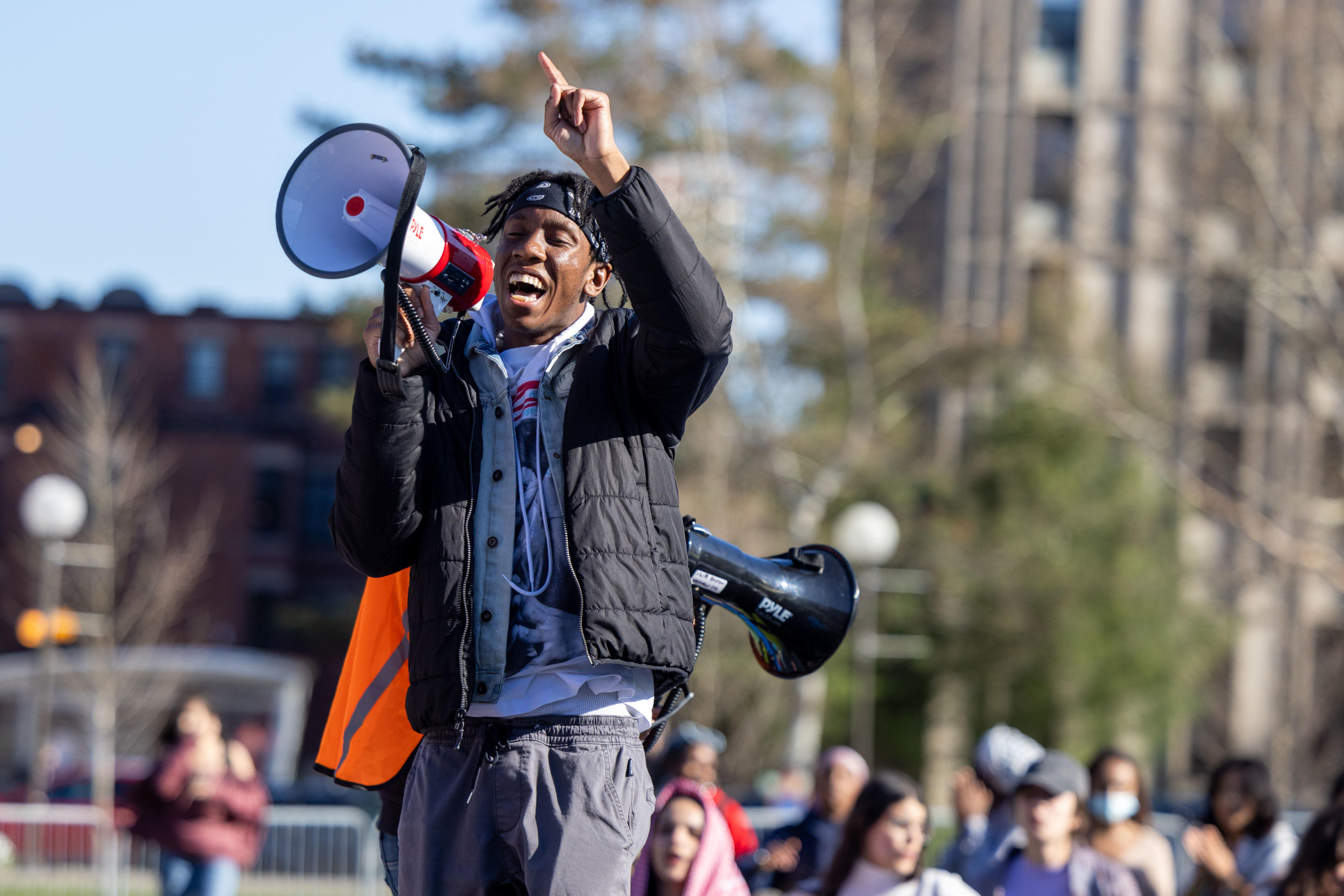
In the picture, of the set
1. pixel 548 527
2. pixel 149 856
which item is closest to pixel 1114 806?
pixel 548 527

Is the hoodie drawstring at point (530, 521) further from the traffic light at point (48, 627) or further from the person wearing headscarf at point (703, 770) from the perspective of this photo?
the traffic light at point (48, 627)

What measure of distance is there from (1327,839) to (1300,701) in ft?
74.4

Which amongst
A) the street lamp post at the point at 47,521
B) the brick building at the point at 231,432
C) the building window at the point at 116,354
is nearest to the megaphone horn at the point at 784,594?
the street lamp post at the point at 47,521

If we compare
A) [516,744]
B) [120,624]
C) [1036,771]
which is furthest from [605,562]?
[120,624]

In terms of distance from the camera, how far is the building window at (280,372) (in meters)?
41.9

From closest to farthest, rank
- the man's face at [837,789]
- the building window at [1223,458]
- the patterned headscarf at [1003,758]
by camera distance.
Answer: the patterned headscarf at [1003,758] → the man's face at [837,789] → the building window at [1223,458]

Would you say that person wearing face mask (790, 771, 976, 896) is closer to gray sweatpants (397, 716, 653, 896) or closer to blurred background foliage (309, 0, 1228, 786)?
gray sweatpants (397, 716, 653, 896)

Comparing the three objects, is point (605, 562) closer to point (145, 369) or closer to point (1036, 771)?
point (1036, 771)

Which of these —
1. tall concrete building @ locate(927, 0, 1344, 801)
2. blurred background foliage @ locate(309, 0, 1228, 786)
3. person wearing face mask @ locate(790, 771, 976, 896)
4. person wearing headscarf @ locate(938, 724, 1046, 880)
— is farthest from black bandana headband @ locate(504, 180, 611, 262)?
tall concrete building @ locate(927, 0, 1344, 801)

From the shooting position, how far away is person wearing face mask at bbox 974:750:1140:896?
605cm

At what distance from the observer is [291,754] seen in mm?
36438

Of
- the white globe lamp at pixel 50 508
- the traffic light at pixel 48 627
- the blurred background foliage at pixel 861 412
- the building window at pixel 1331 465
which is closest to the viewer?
the white globe lamp at pixel 50 508

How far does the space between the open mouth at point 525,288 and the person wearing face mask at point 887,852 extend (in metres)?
3.20

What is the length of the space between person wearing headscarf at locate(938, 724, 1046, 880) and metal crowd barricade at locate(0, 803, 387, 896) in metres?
6.20
